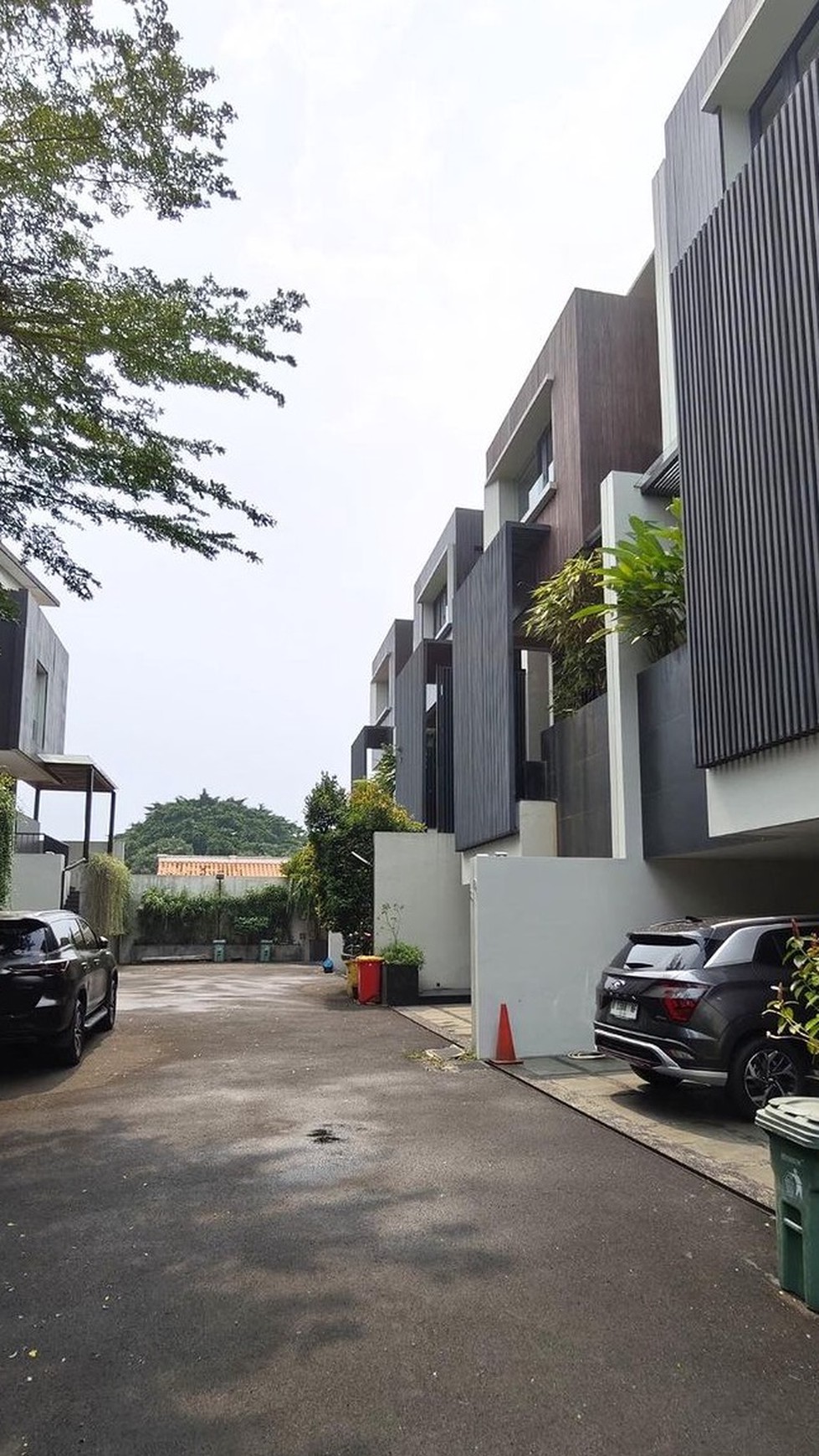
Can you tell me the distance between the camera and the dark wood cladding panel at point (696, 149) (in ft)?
34.7

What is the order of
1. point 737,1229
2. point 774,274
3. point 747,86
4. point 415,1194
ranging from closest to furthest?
point 737,1229, point 415,1194, point 774,274, point 747,86

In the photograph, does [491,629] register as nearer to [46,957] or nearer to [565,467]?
[565,467]

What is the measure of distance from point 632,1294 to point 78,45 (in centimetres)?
843

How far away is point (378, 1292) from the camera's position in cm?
419

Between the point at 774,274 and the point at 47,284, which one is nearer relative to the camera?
the point at 47,284

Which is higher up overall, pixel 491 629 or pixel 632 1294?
pixel 491 629

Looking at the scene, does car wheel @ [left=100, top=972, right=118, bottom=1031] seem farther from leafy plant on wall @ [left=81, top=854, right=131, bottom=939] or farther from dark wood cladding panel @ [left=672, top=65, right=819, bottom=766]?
leafy plant on wall @ [left=81, top=854, right=131, bottom=939]

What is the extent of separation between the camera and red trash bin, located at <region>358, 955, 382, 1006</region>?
17094 mm

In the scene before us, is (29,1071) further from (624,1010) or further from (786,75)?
(786,75)

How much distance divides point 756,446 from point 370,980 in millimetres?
11976

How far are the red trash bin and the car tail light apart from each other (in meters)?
10.2

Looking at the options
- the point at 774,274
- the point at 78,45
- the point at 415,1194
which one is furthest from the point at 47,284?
the point at 415,1194

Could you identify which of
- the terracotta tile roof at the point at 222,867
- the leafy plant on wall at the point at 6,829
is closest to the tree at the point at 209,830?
the terracotta tile roof at the point at 222,867

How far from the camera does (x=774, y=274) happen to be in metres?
8.13
